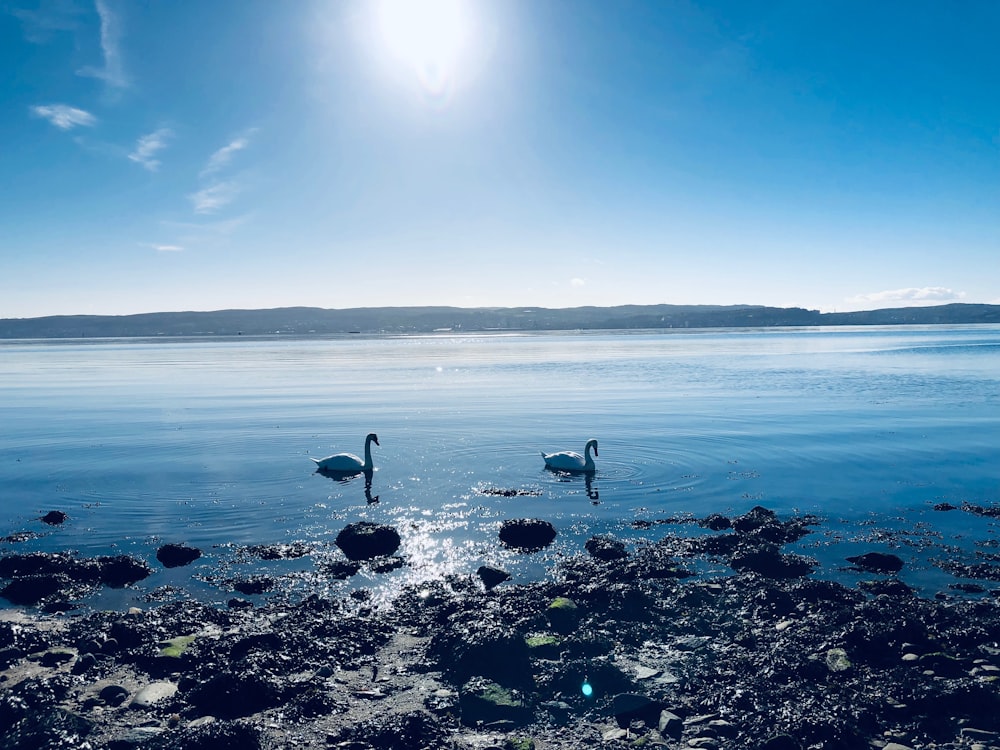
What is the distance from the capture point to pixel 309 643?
34.4 ft

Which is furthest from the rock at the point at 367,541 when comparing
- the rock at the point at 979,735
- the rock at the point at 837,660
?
the rock at the point at 979,735

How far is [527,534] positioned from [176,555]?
7.19 meters

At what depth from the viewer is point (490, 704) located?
8.91 meters

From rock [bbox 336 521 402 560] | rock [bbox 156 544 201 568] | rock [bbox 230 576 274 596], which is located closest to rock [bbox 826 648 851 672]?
rock [bbox 336 521 402 560]

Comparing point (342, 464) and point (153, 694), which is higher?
point (342, 464)

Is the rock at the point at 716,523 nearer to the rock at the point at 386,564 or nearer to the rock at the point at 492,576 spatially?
the rock at the point at 492,576

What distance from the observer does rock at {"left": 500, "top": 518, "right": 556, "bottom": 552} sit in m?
15.3

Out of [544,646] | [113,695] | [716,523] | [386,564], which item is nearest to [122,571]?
[386,564]

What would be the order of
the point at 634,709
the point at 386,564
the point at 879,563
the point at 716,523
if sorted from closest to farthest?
the point at 634,709 < the point at 879,563 < the point at 386,564 < the point at 716,523

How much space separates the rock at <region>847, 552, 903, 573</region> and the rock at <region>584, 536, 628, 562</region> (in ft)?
14.4

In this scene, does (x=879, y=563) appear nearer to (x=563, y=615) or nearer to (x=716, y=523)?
(x=716, y=523)

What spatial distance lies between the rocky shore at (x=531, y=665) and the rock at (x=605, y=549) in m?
0.83

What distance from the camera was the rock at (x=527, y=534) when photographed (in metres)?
15.3

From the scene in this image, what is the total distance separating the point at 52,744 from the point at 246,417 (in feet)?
88.7
